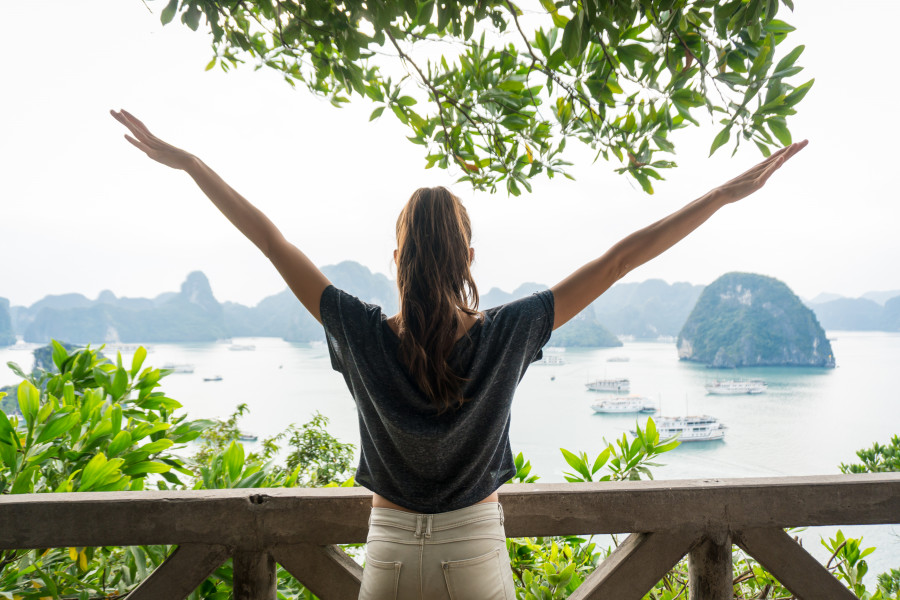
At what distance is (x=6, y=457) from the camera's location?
1.11 metres

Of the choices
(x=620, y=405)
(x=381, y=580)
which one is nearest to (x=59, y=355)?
(x=381, y=580)

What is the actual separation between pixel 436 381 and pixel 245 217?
1.54 ft

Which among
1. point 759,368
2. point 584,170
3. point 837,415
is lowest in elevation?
point 837,415

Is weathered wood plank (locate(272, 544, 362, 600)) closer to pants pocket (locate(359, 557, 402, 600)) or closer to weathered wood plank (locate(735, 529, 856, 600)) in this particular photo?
pants pocket (locate(359, 557, 402, 600))

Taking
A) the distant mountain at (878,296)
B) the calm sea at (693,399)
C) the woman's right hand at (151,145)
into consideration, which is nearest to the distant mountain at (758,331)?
the calm sea at (693,399)

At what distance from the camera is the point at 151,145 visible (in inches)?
36.9

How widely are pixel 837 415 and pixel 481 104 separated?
100.0 feet

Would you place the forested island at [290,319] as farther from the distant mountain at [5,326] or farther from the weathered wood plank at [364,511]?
the weathered wood plank at [364,511]

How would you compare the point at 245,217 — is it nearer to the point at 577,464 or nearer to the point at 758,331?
the point at 577,464

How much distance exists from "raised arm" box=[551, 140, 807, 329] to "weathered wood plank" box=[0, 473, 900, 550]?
441mm

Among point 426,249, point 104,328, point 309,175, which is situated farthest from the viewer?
point 309,175

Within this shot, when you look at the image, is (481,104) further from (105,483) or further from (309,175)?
(309,175)

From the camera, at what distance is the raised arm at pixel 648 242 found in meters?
0.82

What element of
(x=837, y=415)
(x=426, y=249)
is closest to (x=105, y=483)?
(x=426, y=249)
